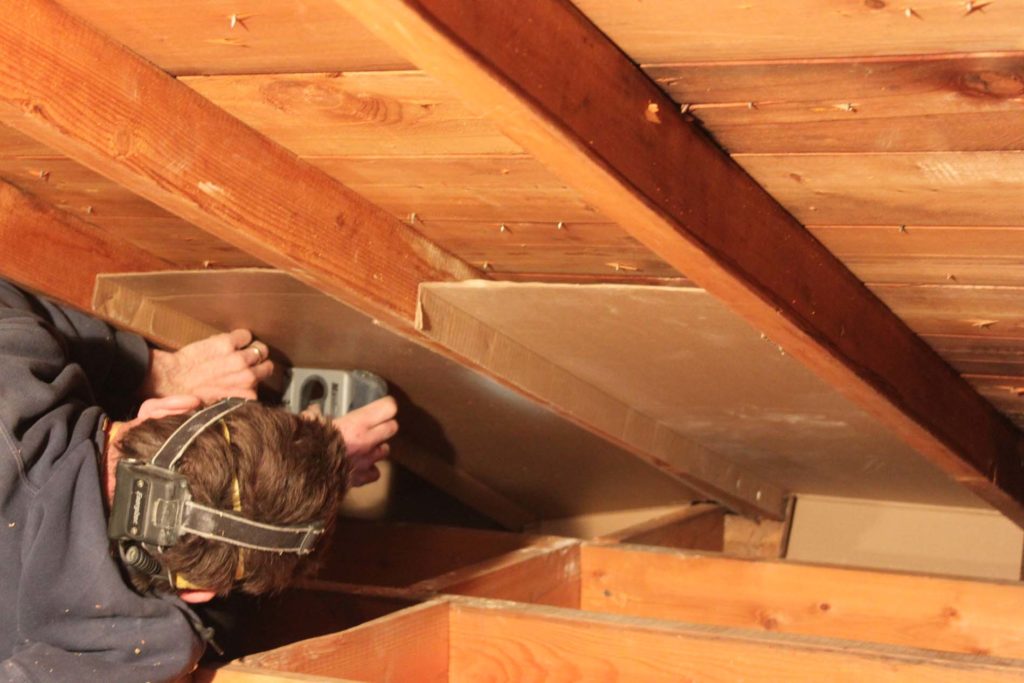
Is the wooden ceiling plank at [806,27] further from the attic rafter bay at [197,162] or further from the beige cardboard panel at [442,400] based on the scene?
the beige cardboard panel at [442,400]

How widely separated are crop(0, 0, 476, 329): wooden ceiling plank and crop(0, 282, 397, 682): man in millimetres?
234

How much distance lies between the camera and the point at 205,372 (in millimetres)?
2088

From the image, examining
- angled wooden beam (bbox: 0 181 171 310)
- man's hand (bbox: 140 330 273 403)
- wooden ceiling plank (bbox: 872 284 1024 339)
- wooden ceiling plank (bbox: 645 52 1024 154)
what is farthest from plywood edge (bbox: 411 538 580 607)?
wooden ceiling plank (bbox: 645 52 1024 154)

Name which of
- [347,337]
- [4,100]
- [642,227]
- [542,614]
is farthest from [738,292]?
[347,337]

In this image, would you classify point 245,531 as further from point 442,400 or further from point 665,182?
point 442,400

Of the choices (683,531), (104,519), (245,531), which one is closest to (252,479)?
(245,531)

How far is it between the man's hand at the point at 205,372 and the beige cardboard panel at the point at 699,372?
0.55 metres

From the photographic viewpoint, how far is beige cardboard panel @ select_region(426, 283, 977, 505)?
5.43 ft

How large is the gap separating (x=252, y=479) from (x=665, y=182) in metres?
0.58

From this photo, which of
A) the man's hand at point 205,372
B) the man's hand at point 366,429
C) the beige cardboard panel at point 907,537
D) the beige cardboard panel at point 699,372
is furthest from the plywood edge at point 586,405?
the man's hand at point 205,372

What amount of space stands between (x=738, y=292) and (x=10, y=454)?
0.84 m

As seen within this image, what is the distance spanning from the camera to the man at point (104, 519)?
49.8 inches

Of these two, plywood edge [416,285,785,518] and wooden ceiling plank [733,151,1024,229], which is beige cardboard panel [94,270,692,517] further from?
wooden ceiling plank [733,151,1024,229]

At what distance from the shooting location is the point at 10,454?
127cm
